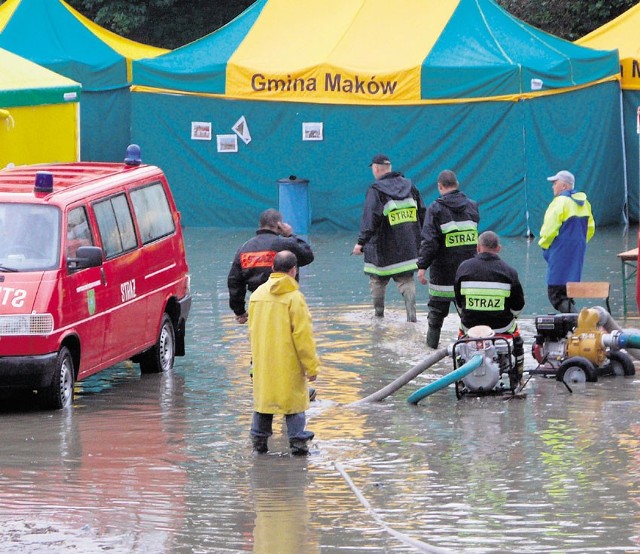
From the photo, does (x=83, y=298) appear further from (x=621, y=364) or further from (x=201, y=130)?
(x=201, y=130)

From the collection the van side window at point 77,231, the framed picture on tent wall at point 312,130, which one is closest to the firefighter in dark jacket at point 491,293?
the van side window at point 77,231

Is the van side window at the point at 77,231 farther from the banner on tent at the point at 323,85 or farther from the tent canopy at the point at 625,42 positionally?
the tent canopy at the point at 625,42

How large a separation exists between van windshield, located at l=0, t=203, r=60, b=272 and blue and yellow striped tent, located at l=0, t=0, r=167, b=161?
1719 centimetres

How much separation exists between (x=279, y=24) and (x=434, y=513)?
19.2 metres

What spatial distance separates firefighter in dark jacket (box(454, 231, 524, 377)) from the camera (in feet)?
38.6

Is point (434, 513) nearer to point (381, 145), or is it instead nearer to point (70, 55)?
point (381, 145)

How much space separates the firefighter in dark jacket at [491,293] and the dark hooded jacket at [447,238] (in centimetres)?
192

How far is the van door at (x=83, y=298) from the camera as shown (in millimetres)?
11320

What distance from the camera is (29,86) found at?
56.0ft

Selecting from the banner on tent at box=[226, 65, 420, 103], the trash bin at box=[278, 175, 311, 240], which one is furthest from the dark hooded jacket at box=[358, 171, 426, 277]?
the trash bin at box=[278, 175, 311, 240]

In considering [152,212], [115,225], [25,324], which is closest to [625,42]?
[152,212]

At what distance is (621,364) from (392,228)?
3874mm

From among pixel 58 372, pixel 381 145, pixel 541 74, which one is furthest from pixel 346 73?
pixel 58 372

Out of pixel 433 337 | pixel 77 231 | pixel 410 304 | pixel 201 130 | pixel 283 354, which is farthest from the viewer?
pixel 201 130
